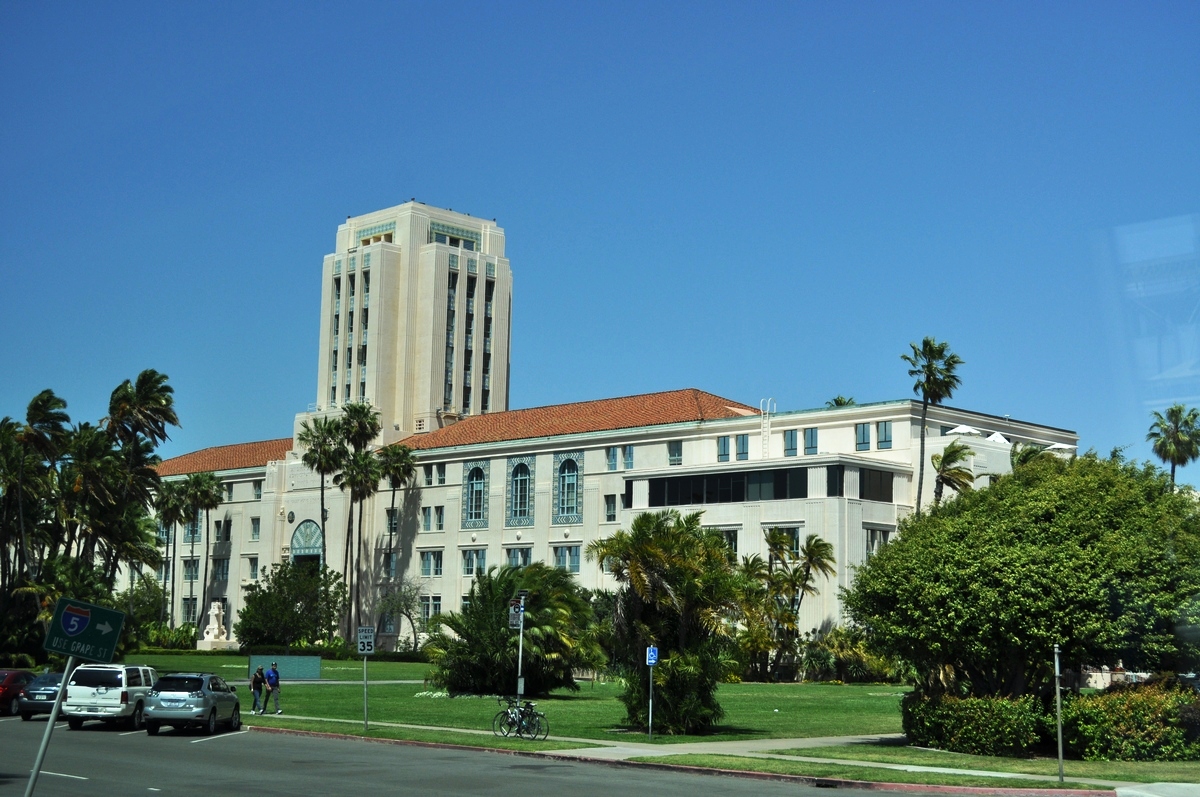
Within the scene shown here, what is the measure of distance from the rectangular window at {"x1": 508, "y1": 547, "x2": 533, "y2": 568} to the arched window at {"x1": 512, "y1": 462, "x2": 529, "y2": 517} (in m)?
2.47

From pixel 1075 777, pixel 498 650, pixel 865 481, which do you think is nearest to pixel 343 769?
pixel 1075 777

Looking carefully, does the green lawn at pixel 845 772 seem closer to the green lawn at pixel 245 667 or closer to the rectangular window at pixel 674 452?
the green lawn at pixel 245 667

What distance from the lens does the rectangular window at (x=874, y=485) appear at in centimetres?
7956

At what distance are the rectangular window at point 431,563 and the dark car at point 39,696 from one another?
63.3m

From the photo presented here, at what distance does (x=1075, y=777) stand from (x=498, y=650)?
29.9m

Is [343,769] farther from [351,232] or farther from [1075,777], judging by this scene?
[351,232]

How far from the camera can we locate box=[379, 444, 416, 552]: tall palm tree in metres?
104

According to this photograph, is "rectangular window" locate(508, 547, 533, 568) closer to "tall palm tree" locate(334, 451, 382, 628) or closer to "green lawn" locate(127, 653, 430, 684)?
"green lawn" locate(127, 653, 430, 684)

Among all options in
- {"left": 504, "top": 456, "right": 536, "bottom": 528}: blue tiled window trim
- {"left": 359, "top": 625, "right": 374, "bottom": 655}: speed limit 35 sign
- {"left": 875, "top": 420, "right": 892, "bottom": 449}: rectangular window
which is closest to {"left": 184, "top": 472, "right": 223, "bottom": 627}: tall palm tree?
{"left": 504, "top": 456, "right": 536, "bottom": 528}: blue tiled window trim

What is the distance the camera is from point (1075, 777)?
84.3 feet

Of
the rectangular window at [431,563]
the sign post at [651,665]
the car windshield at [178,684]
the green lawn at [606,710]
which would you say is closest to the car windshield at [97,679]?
the car windshield at [178,684]

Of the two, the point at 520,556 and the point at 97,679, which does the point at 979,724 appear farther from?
the point at 520,556

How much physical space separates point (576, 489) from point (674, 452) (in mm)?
8151

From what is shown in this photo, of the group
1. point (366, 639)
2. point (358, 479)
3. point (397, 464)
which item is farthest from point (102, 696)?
point (397, 464)
